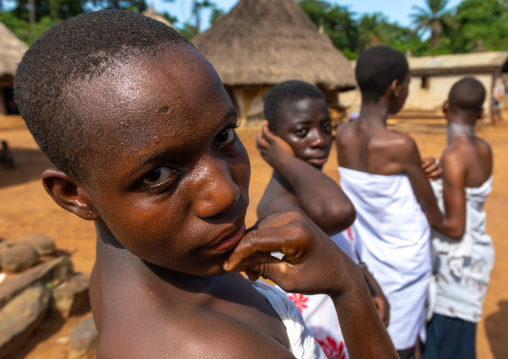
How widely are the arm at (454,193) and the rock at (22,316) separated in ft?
10.4

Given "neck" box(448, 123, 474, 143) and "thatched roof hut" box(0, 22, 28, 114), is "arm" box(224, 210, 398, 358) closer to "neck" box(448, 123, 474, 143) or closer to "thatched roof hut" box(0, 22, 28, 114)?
"neck" box(448, 123, 474, 143)

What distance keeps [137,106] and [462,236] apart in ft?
7.33

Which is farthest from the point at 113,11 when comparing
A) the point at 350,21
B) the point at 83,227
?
the point at 350,21

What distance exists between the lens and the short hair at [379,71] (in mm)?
2254

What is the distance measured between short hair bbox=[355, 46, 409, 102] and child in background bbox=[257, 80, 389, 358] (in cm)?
54

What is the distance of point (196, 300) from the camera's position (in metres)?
0.89

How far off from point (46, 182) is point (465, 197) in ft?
7.30

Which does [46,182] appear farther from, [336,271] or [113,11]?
[336,271]

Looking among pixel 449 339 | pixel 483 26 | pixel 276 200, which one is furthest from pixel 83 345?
pixel 483 26

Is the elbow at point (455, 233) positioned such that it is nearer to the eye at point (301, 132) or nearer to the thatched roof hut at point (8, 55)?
the eye at point (301, 132)

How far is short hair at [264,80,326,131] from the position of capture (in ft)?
6.27

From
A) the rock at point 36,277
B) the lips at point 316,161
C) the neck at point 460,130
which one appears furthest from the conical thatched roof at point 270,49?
the lips at point 316,161

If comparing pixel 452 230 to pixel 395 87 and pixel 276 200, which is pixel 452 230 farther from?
pixel 276 200

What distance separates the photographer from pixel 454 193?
7.18 ft
